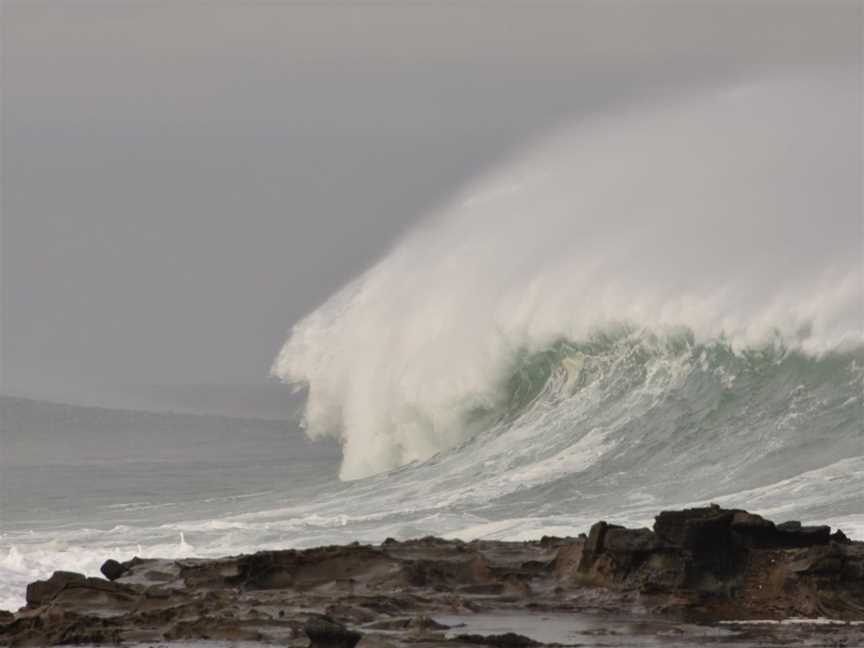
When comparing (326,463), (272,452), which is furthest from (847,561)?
(272,452)

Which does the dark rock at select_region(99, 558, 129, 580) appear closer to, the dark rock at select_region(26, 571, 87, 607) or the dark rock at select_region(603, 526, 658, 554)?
the dark rock at select_region(26, 571, 87, 607)

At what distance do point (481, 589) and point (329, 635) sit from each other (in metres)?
3.04

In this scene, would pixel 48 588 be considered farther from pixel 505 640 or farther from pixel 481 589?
pixel 505 640

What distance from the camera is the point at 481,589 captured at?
56.1 ft

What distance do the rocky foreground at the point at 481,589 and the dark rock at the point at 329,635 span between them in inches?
14.5

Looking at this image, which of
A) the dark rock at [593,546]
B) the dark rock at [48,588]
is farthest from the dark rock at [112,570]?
the dark rock at [593,546]

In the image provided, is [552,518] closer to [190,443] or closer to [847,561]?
[847,561]

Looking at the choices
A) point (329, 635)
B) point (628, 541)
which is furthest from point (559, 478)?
point (329, 635)

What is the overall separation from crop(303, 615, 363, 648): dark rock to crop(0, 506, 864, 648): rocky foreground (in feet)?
1.21

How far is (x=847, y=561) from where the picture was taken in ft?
53.3

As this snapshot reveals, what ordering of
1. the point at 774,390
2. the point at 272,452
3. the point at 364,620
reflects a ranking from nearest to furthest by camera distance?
the point at 364,620 < the point at 774,390 < the point at 272,452

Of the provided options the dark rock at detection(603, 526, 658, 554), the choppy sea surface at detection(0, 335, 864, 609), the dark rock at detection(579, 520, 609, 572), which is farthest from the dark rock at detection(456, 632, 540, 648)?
the choppy sea surface at detection(0, 335, 864, 609)

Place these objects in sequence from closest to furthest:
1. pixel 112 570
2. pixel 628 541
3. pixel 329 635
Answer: pixel 329 635 → pixel 628 541 → pixel 112 570

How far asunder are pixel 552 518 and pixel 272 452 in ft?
89.6
